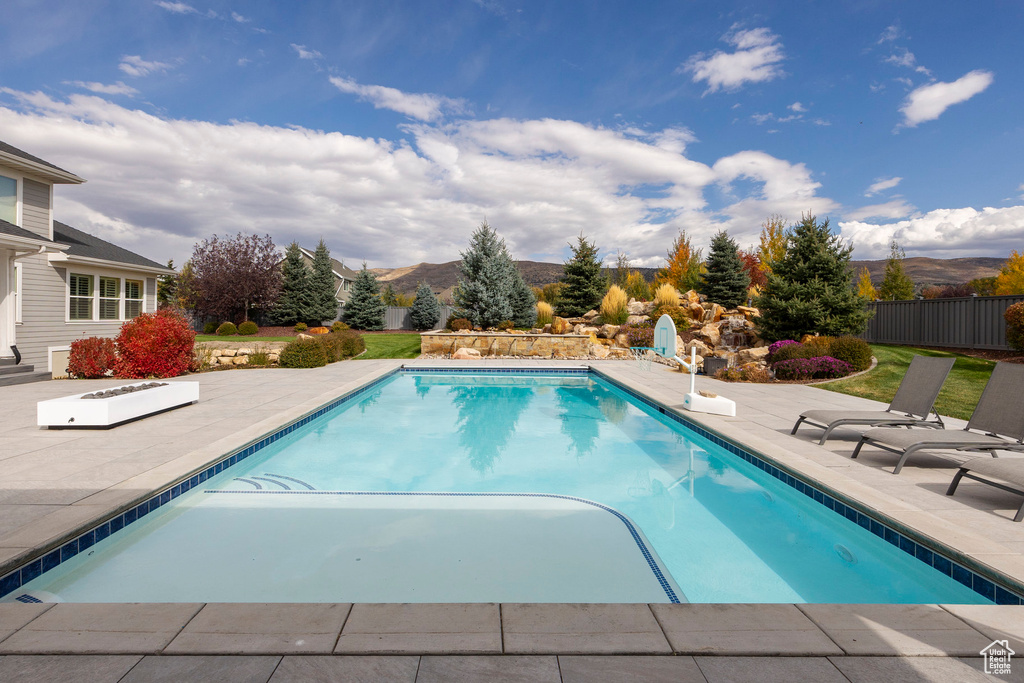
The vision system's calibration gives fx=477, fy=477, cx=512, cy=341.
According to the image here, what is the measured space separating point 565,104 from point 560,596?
58.4ft

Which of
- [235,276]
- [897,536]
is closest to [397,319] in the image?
[235,276]

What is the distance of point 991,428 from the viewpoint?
4.04 m

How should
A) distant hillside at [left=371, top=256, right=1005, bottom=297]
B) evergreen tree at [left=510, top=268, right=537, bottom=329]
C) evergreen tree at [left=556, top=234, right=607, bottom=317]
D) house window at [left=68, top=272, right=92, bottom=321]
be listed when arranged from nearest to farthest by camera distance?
house window at [left=68, top=272, right=92, bottom=321]
evergreen tree at [left=556, top=234, right=607, bottom=317]
evergreen tree at [left=510, top=268, right=537, bottom=329]
distant hillside at [left=371, top=256, right=1005, bottom=297]

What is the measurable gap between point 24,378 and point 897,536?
13903 millimetres

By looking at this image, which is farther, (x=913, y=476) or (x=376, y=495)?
(x=376, y=495)

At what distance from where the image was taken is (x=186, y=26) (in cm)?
1077

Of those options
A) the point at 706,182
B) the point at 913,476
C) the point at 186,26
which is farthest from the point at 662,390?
the point at 706,182

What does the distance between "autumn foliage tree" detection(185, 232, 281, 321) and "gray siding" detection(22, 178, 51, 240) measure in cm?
1265

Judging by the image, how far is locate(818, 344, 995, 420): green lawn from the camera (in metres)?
7.19

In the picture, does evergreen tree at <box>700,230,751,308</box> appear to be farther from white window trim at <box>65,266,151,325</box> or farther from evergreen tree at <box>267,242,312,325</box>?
evergreen tree at <box>267,242,312,325</box>

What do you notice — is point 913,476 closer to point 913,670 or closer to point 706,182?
point 913,670

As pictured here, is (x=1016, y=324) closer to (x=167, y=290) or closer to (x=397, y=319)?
(x=397, y=319)

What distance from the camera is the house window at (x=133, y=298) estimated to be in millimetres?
14523

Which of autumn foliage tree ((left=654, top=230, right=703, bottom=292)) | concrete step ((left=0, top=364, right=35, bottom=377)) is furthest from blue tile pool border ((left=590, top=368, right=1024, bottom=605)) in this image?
autumn foliage tree ((left=654, top=230, right=703, bottom=292))
